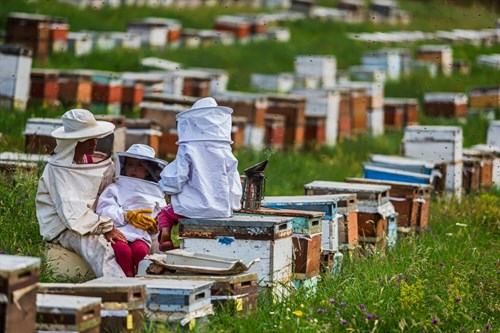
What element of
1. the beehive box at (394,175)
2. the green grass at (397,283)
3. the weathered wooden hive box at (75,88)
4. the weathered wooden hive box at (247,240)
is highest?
the weathered wooden hive box at (75,88)

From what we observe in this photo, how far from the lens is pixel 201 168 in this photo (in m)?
8.12

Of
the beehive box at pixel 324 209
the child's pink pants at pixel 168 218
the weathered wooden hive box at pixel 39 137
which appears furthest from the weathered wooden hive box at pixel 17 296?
the weathered wooden hive box at pixel 39 137

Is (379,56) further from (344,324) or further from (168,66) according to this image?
(344,324)

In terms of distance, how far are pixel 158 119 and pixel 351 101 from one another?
667cm

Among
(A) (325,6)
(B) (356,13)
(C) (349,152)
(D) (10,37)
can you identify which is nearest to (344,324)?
(C) (349,152)

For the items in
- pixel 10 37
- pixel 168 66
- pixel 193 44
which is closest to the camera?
pixel 10 37

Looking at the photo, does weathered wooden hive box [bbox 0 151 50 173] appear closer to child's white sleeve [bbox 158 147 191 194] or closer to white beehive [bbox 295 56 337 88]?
child's white sleeve [bbox 158 147 191 194]

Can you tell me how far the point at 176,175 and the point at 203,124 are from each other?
422mm

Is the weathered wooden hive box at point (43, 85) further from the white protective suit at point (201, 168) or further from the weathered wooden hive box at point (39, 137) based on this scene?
the white protective suit at point (201, 168)

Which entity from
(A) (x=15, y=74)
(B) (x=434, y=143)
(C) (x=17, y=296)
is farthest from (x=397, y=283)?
(A) (x=15, y=74)

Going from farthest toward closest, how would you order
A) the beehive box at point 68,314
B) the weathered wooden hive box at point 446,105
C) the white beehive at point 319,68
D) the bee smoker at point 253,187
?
1. the white beehive at point 319,68
2. the weathered wooden hive box at point 446,105
3. the bee smoker at point 253,187
4. the beehive box at point 68,314

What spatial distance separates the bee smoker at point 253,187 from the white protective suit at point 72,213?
46.1 inches

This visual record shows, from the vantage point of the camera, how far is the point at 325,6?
46469mm

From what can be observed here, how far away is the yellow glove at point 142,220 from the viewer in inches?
321
